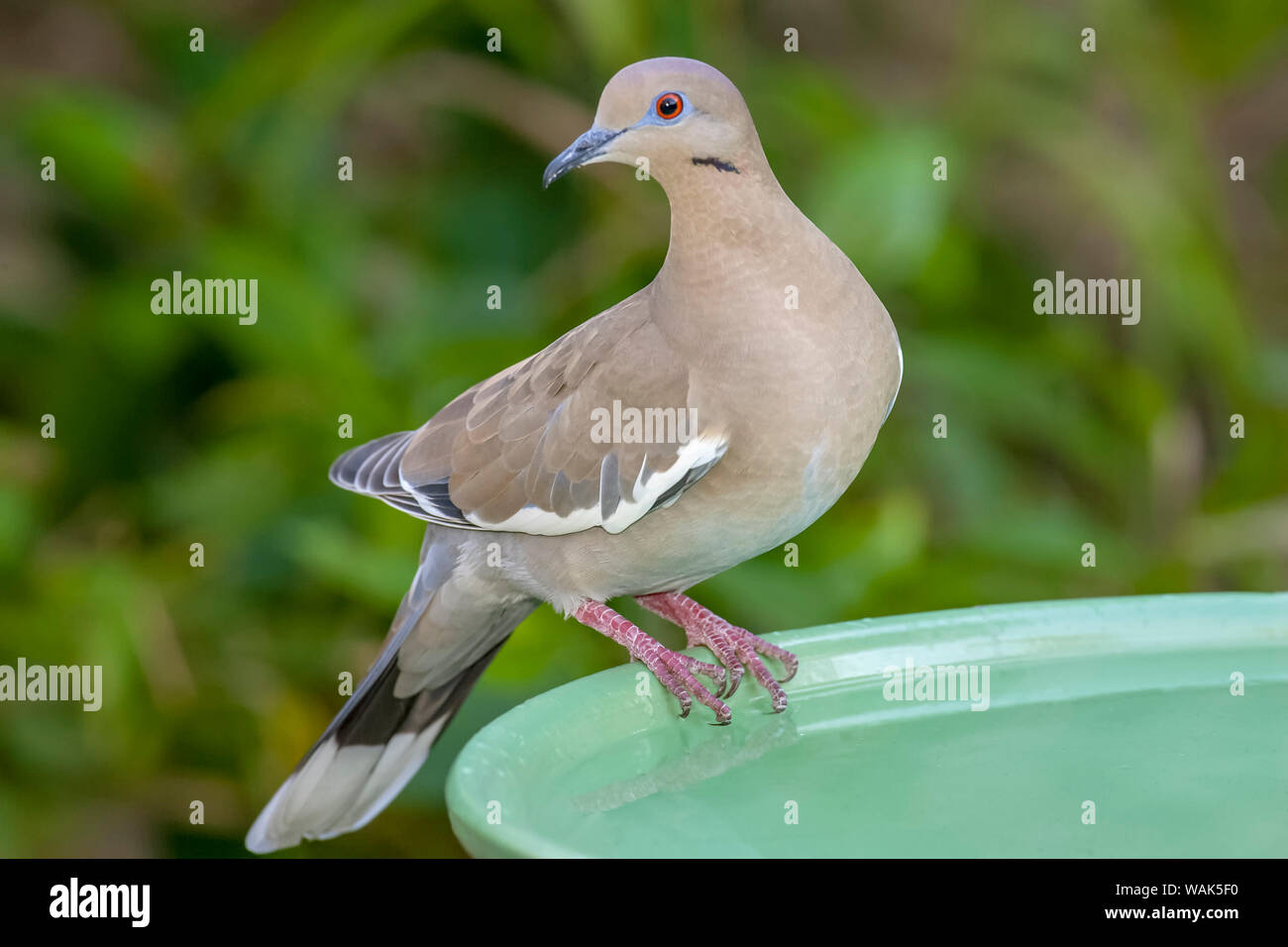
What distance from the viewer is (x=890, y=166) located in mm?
3857

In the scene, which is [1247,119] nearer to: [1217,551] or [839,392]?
[1217,551]

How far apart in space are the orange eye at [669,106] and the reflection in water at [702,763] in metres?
0.92

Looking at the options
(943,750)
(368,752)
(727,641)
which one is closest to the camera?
(943,750)

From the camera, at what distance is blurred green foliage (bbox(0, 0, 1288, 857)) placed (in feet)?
12.1

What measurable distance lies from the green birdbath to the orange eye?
83 cm

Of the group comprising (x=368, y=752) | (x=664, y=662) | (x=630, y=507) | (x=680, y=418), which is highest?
(x=680, y=418)

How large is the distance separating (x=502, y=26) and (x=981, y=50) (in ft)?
5.21

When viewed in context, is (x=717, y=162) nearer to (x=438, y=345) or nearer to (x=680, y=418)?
(x=680, y=418)

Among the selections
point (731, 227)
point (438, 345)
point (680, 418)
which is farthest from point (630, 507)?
point (438, 345)

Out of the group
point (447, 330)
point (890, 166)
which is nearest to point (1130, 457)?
point (890, 166)

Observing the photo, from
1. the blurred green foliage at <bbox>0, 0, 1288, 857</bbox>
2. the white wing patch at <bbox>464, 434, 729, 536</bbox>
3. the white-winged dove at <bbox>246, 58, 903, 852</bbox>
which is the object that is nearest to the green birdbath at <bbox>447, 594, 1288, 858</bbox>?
the white-winged dove at <bbox>246, 58, 903, 852</bbox>

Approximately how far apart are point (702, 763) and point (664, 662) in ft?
1.02

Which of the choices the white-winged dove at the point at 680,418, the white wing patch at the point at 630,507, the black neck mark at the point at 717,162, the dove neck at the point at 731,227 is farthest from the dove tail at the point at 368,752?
the black neck mark at the point at 717,162

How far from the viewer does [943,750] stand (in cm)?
203
